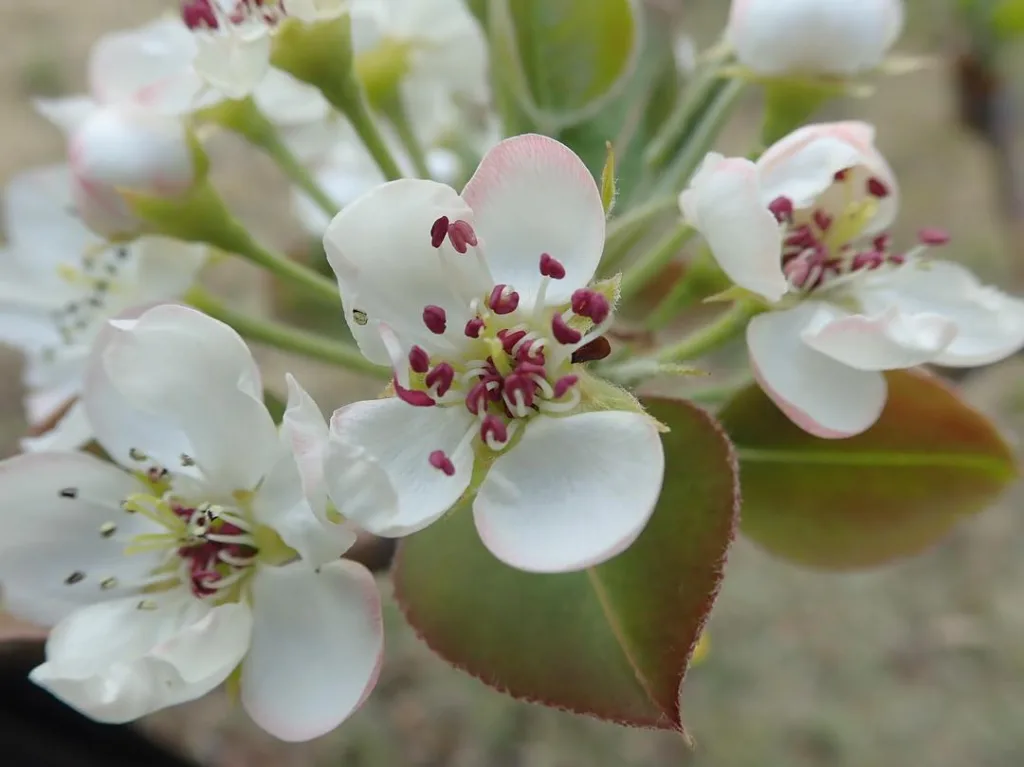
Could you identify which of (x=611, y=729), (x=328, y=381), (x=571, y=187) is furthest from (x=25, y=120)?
(x=571, y=187)

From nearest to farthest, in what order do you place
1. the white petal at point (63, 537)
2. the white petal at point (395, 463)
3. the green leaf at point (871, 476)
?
the white petal at point (395, 463), the white petal at point (63, 537), the green leaf at point (871, 476)

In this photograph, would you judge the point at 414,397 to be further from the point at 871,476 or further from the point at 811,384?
the point at 871,476

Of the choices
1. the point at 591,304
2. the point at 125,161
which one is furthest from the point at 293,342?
the point at 591,304

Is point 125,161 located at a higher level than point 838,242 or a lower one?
higher

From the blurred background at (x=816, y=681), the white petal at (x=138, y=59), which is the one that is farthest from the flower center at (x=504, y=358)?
the blurred background at (x=816, y=681)

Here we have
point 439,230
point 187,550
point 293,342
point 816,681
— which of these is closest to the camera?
point 439,230

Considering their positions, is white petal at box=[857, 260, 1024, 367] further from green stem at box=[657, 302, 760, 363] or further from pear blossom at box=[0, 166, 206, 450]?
pear blossom at box=[0, 166, 206, 450]

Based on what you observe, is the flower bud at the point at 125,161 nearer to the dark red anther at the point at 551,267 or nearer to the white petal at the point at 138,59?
the white petal at the point at 138,59
